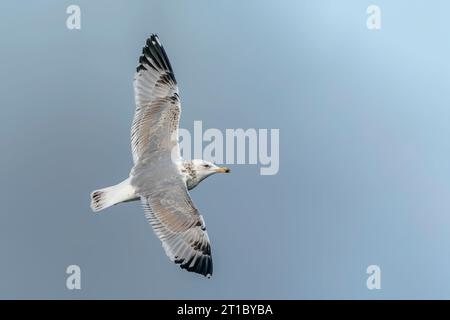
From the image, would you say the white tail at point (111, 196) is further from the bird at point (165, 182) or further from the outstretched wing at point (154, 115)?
the outstretched wing at point (154, 115)

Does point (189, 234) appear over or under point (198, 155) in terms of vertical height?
under

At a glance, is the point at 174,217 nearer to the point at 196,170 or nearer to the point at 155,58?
the point at 196,170

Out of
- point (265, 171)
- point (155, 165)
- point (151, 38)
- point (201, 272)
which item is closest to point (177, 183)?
point (155, 165)

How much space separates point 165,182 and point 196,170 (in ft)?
0.41

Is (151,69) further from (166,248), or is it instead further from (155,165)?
(166,248)

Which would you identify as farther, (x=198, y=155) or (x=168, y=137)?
(x=198, y=155)

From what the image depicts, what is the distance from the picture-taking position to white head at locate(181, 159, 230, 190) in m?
2.96

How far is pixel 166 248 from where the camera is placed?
293 cm

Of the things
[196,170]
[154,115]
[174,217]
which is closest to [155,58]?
[154,115]

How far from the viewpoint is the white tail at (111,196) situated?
2.94 meters

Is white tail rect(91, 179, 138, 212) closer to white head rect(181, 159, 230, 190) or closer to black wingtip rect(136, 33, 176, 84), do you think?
white head rect(181, 159, 230, 190)

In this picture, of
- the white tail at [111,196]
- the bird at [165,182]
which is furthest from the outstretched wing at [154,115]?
the white tail at [111,196]

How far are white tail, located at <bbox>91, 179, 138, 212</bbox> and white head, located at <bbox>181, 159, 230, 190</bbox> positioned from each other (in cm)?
21

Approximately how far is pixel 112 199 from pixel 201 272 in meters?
0.42
